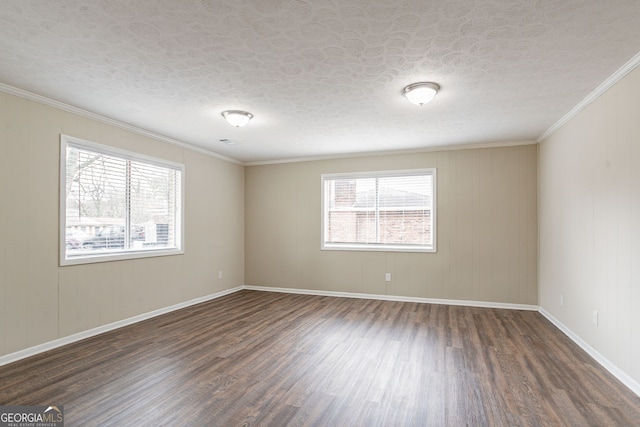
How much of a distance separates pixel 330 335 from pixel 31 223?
10.8ft

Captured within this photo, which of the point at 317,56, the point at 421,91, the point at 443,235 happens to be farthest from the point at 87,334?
the point at 443,235

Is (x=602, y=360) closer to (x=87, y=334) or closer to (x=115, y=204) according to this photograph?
(x=87, y=334)

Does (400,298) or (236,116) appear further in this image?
(400,298)

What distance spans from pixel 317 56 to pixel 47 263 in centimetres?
336

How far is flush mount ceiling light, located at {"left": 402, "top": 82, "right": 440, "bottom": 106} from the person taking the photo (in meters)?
2.91

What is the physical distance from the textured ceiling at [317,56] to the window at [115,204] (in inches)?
23.2

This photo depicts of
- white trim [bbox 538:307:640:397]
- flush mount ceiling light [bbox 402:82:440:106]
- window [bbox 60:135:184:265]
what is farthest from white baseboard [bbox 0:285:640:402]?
flush mount ceiling light [bbox 402:82:440:106]

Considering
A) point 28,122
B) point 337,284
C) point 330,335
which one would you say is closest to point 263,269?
point 337,284

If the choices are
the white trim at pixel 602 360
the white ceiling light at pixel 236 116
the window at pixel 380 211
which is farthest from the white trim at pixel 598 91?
the white ceiling light at pixel 236 116

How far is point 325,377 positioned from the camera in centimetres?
272

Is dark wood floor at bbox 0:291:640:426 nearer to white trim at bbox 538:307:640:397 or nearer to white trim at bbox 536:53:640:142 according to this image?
white trim at bbox 538:307:640:397

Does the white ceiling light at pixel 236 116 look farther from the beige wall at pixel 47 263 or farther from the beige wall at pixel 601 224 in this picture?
the beige wall at pixel 601 224

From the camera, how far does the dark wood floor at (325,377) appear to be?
2.17 meters

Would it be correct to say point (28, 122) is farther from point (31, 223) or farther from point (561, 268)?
point (561, 268)
